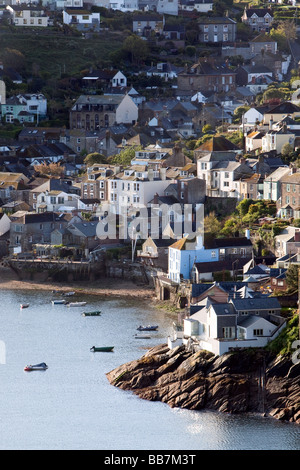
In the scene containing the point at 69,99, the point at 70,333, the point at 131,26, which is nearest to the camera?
the point at 70,333

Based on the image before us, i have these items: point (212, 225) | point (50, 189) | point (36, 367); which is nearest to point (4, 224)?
point (50, 189)

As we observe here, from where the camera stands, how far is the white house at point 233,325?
43.7m

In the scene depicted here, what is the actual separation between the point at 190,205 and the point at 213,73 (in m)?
26.0

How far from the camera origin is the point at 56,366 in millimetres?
46688

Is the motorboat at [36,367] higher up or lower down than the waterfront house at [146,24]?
lower down

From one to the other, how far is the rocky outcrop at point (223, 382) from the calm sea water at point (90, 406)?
19.2 inches

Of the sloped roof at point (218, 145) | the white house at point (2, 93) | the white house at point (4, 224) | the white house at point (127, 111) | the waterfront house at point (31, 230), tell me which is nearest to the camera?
the waterfront house at point (31, 230)

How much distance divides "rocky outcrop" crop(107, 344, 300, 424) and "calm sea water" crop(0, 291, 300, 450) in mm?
489

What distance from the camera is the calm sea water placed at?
39625 mm

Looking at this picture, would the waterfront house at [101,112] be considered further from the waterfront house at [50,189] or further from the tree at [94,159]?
the waterfront house at [50,189]

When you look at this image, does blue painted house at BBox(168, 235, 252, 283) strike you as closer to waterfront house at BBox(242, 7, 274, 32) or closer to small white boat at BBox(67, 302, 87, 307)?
small white boat at BBox(67, 302, 87, 307)

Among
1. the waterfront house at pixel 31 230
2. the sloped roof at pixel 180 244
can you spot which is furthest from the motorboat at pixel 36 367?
the waterfront house at pixel 31 230
